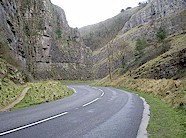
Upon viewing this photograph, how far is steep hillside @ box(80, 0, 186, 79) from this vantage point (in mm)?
48938

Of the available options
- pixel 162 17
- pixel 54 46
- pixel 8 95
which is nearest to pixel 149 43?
pixel 54 46

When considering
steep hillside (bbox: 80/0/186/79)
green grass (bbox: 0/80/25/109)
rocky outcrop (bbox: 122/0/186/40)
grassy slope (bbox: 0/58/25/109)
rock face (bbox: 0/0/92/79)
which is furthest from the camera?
rocky outcrop (bbox: 122/0/186/40)

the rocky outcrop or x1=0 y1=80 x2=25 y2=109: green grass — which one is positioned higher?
the rocky outcrop

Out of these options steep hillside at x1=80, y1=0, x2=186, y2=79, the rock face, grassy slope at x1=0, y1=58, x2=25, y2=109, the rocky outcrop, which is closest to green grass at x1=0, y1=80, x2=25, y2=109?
grassy slope at x1=0, y1=58, x2=25, y2=109

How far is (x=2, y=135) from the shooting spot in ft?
23.1

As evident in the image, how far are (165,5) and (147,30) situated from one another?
18.2 m

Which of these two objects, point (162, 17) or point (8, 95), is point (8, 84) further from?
point (162, 17)

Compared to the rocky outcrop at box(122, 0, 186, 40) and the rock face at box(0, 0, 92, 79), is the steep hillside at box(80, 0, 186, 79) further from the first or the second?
the rock face at box(0, 0, 92, 79)

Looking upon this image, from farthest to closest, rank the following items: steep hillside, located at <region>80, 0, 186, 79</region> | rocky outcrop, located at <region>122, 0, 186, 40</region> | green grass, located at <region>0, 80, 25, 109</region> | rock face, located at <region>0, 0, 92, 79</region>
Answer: rocky outcrop, located at <region>122, 0, 186, 40</region>
rock face, located at <region>0, 0, 92, 79</region>
steep hillside, located at <region>80, 0, 186, 79</region>
green grass, located at <region>0, 80, 25, 109</region>

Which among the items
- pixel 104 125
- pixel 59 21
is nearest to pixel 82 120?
pixel 104 125

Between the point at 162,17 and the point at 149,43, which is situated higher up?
the point at 162,17

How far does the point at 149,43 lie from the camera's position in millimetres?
Answer: 74062

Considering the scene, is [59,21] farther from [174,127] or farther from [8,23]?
[174,127]

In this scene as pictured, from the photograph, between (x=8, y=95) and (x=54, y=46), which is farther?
(x=54, y=46)
